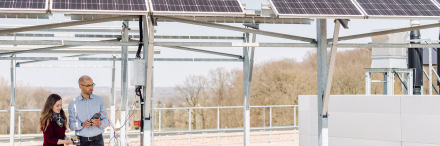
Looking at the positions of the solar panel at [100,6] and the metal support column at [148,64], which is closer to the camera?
the solar panel at [100,6]

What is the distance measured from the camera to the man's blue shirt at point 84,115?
19.1 feet

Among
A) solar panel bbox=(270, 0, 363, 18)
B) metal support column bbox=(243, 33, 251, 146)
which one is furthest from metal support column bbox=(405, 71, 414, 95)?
solar panel bbox=(270, 0, 363, 18)

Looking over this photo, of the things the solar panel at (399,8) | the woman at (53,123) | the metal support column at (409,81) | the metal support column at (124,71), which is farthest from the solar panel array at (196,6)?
the metal support column at (409,81)

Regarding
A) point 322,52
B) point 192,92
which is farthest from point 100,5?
point 192,92

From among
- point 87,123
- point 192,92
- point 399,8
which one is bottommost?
point 192,92

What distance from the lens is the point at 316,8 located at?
6.03m

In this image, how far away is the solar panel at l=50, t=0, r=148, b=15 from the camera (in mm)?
5293

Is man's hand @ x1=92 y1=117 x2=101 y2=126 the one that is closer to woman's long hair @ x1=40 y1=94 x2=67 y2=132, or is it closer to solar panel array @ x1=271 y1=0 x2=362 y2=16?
woman's long hair @ x1=40 y1=94 x2=67 y2=132

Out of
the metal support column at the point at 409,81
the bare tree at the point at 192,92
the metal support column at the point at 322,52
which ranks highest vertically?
the metal support column at the point at 322,52

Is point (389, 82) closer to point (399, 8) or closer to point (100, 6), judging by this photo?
point (399, 8)

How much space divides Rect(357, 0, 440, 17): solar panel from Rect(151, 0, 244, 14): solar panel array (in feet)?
5.74

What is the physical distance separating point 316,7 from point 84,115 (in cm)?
327

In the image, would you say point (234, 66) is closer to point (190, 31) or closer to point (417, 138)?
point (190, 31)

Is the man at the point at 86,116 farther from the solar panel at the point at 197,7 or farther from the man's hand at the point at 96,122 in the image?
the solar panel at the point at 197,7
